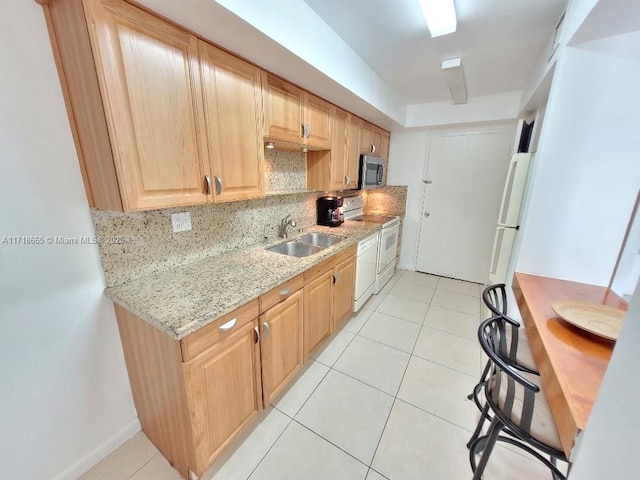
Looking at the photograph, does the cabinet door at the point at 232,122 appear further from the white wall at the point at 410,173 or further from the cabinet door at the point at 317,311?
the white wall at the point at 410,173

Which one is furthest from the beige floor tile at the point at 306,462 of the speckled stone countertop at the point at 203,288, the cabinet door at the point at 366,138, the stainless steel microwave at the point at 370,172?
the cabinet door at the point at 366,138

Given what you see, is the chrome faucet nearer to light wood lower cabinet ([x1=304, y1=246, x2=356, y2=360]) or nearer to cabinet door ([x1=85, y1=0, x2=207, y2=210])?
light wood lower cabinet ([x1=304, y1=246, x2=356, y2=360])

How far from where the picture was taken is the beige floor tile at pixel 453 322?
256 centimetres

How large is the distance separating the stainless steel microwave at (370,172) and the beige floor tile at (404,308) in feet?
4.75

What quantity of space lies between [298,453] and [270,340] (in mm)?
635

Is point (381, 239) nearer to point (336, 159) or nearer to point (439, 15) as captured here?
point (336, 159)

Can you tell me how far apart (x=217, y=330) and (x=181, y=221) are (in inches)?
30.1

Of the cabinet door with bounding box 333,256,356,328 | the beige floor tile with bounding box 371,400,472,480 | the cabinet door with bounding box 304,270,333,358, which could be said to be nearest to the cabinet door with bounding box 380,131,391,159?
the cabinet door with bounding box 333,256,356,328

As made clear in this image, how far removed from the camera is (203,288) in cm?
131

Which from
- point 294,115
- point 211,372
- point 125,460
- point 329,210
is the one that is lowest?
point 125,460

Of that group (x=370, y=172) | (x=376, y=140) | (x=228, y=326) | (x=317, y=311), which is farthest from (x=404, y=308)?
(x=228, y=326)

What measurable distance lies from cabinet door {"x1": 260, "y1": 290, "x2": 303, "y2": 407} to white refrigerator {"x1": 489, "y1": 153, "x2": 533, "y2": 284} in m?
1.82

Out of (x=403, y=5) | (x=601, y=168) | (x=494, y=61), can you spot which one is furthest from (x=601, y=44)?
(x=403, y=5)

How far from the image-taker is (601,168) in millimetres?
1536
